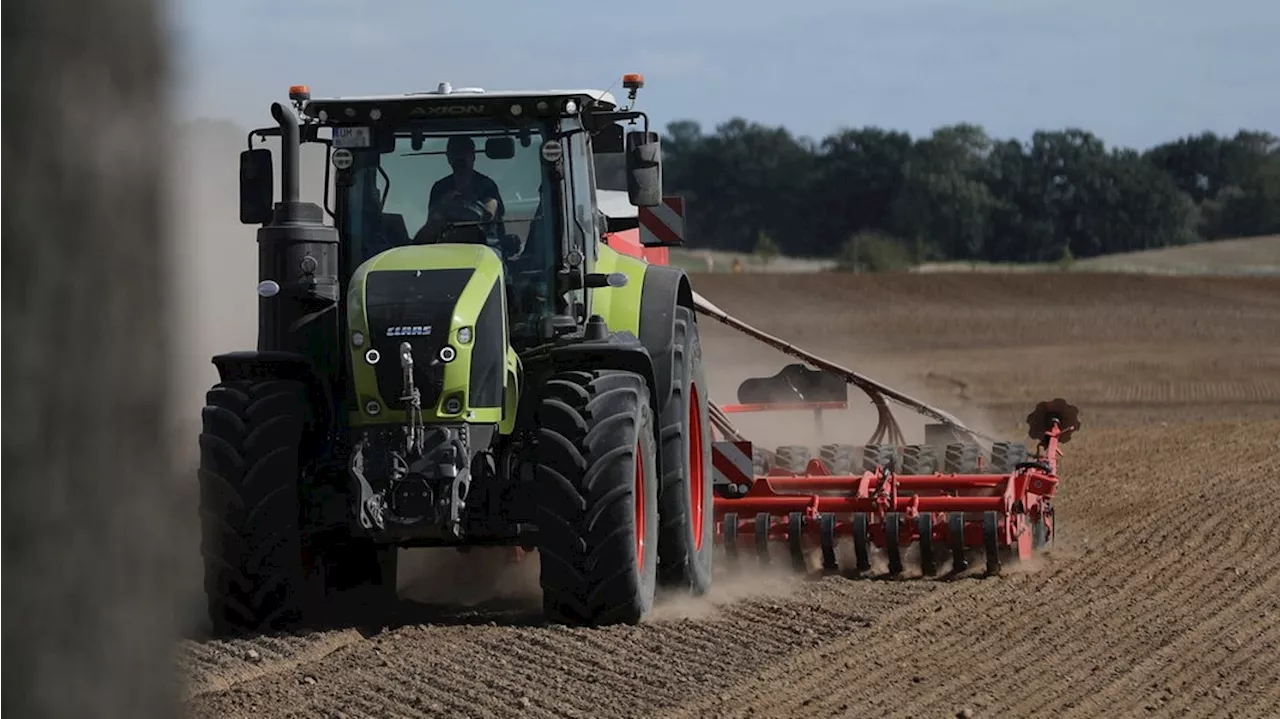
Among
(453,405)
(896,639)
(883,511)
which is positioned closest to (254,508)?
(453,405)

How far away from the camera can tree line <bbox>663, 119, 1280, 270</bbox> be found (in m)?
63.3

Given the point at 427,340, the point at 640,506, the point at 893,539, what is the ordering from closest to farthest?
the point at 427,340, the point at 640,506, the point at 893,539

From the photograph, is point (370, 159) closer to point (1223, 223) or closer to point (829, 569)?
point (829, 569)

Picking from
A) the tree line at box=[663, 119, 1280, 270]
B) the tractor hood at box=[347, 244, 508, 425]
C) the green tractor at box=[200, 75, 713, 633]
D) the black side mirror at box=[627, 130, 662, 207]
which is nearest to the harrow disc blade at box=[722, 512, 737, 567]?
the green tractor at box=[200, 75, 713, 633]

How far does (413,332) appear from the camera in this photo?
7223 millimetres

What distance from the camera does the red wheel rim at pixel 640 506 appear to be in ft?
25.5

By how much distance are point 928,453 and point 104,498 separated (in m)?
8.85

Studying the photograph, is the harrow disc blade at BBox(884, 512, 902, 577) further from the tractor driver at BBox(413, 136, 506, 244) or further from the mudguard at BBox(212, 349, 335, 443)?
the mudguard at BBox(212, 349, 335, 443)

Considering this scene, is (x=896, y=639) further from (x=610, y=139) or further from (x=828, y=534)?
(x=610, y=139)

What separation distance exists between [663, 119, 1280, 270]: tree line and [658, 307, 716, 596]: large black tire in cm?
5045

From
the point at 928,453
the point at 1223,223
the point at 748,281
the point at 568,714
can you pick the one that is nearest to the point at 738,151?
the point at 1223,223

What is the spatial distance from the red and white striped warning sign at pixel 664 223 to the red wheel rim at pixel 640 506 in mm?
1632

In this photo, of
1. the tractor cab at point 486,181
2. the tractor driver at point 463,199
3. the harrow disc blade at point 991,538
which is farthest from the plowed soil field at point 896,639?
the tractor driver at point 463,199

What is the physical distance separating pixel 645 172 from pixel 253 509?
2064 millimetres
